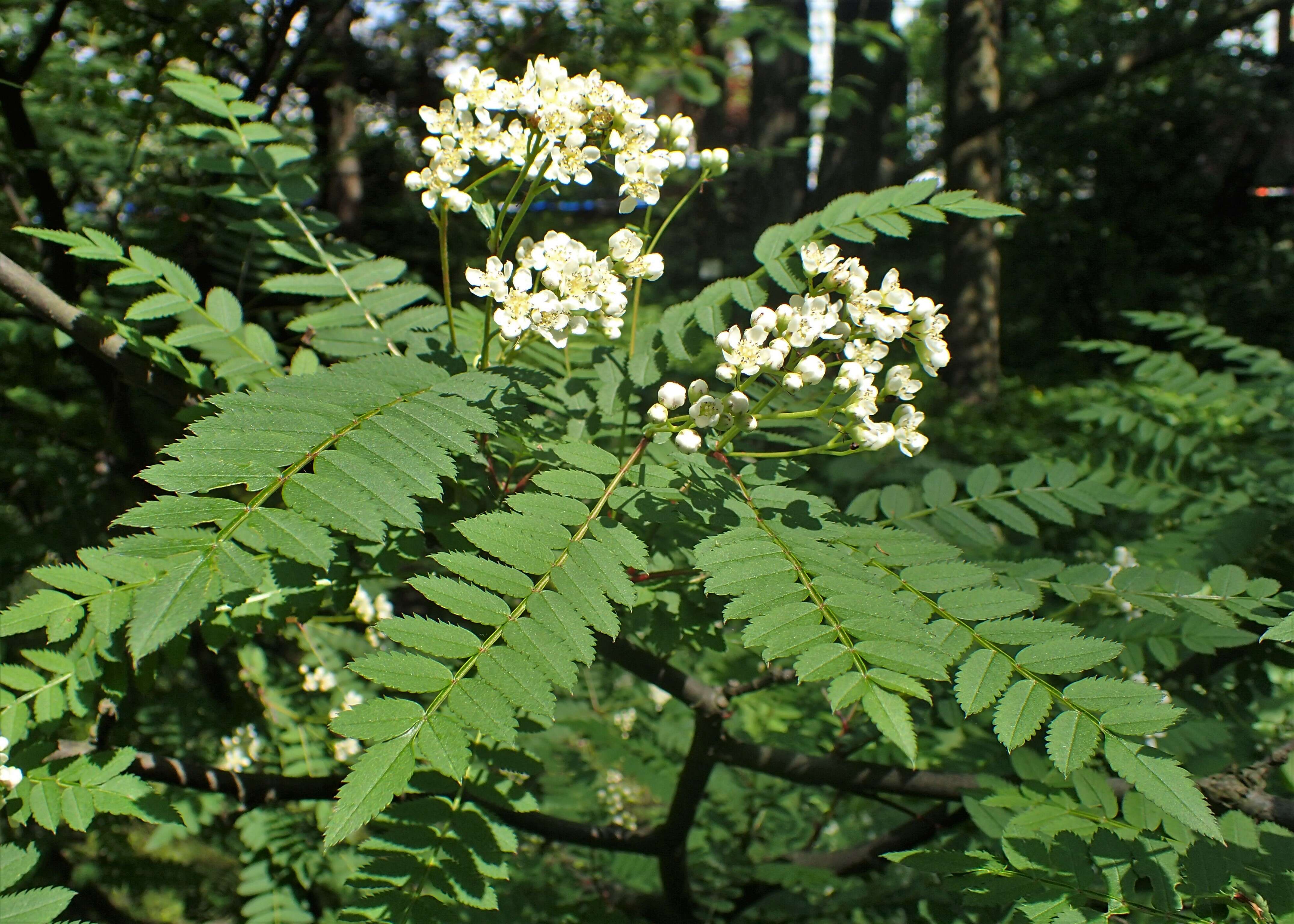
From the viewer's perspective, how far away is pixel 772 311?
1285 mm

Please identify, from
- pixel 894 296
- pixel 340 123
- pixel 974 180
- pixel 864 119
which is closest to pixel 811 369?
pixel 894 296

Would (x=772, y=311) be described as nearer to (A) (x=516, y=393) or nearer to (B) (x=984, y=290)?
(A) (x=516, y=393)

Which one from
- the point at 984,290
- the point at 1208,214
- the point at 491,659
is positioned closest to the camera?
the point at 491,659

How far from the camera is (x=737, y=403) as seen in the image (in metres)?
1.24

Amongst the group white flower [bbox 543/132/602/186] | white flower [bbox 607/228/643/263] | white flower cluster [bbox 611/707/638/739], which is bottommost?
white flower cluster [bbox 611/707/638/739]

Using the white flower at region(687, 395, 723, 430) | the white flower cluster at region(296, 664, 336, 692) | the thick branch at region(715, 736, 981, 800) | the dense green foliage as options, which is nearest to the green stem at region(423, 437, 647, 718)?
the dense green foliage

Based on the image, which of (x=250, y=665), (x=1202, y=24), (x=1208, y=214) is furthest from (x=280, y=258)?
(x=1208, y=214)

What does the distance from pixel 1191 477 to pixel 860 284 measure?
209 centimetres

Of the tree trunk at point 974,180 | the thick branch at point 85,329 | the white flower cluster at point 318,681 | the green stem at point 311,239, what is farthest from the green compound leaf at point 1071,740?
the tree trunk at point 974,180

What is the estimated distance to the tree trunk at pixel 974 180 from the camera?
26.1ft

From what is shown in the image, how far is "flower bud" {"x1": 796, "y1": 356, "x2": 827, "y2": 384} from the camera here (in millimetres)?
1224

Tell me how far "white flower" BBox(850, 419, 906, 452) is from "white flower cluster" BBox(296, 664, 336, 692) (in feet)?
6.18

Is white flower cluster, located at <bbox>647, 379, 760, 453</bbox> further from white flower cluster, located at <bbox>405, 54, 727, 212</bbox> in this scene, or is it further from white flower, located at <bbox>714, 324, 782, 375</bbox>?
white flower cluster, located at <bbox>405, 54, 727, 212</bbox>

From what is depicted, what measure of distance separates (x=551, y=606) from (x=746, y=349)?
0.51 m
